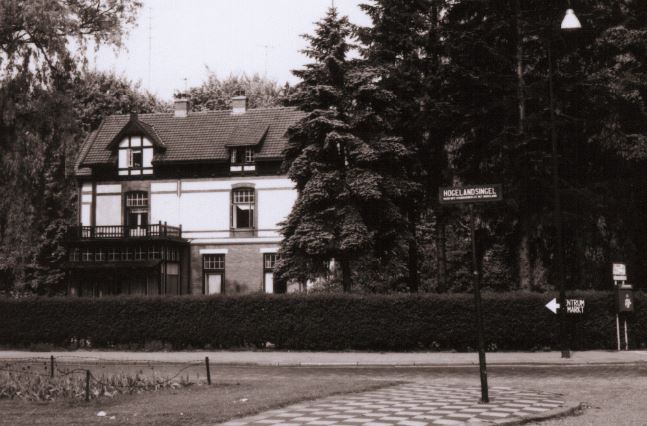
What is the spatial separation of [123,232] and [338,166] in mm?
15837

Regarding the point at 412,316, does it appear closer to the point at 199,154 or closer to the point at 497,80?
the point at 497,80

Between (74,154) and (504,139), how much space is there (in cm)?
1542

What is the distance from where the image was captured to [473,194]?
13.0 m

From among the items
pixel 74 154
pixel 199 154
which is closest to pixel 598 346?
pixel 74 154

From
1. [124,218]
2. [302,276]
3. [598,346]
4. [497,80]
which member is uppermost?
[497,80]

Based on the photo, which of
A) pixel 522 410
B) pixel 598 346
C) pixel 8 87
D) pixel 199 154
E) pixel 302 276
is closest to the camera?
pixel 522 410

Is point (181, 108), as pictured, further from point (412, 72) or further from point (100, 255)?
point (412, 72)

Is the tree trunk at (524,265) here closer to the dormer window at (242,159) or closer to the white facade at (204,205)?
the white facade at (204,205)

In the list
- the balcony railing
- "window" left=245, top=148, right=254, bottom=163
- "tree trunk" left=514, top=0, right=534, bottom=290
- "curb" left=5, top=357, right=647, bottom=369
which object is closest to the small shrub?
"curb" left=5, top=357, right=647, bottom=369

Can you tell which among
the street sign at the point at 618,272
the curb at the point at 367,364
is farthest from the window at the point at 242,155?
the street sign at the point at 618,272

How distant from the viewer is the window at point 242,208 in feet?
145

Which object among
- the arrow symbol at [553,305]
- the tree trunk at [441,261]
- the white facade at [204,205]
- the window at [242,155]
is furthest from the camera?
the window at [242,155]

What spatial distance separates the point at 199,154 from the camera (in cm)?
4469

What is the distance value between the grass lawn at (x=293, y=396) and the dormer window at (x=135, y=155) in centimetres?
2691
